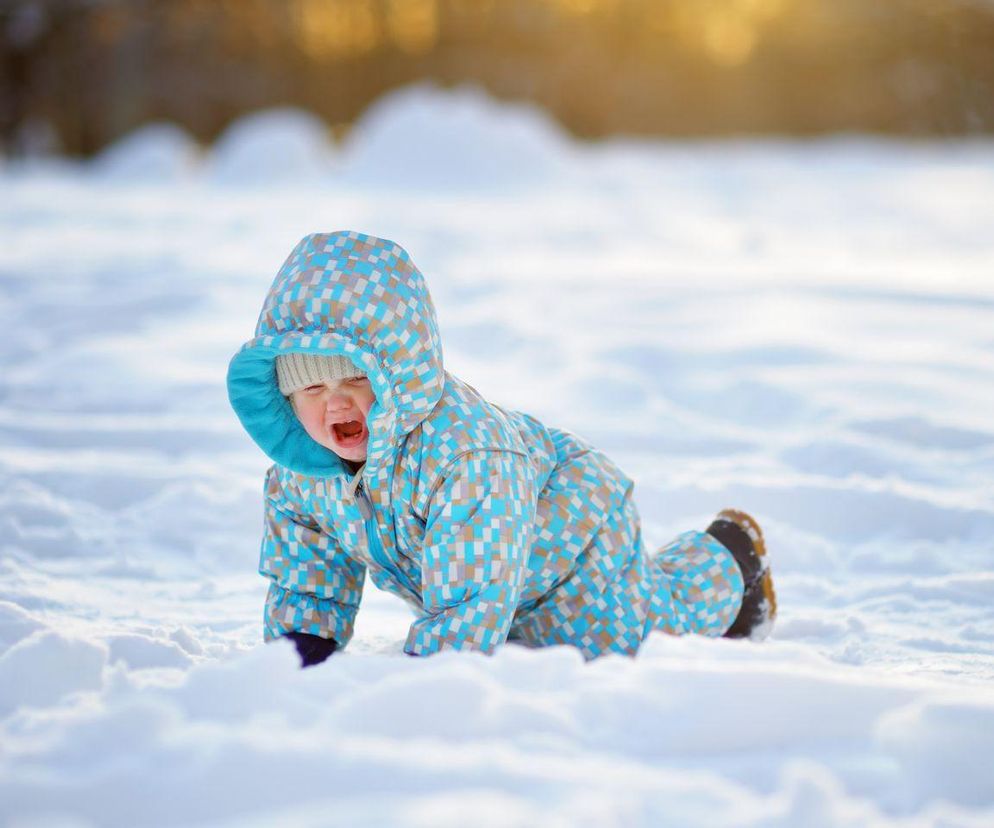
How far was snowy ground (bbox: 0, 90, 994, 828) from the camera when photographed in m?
1.25

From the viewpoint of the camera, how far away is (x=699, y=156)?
15.8 meters

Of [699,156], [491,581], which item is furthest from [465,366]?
[699,156]

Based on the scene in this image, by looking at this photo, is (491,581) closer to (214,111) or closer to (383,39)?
(214,111)

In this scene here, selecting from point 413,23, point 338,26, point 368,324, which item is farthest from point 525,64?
point 368,324

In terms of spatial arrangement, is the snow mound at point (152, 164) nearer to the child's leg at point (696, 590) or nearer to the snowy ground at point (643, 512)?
the snowy ground at point (643, 512)

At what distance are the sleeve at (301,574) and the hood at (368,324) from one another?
250mm

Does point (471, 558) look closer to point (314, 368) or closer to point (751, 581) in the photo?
point (314, 368)

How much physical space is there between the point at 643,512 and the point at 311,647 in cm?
113

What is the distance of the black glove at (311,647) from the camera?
1.82 meters

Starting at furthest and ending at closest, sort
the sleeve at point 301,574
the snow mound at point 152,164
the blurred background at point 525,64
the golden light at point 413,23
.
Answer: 1. the golden light at point 413,23
2. the blurred background at point 525,64
3. the snow mound at point 152,164
4. the sleeve at point 301,574

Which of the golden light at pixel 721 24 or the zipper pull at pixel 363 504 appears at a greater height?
the golden light at pixel 721 24

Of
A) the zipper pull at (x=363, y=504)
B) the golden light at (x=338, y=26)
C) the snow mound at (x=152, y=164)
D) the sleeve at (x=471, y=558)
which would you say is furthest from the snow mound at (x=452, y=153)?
the golden light at (x=338, y=26)

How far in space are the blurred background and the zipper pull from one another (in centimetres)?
2073

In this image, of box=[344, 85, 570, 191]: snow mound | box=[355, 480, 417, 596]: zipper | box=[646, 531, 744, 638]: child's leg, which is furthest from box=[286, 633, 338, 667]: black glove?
box=[344, 85, 570, 191]: snow mound
